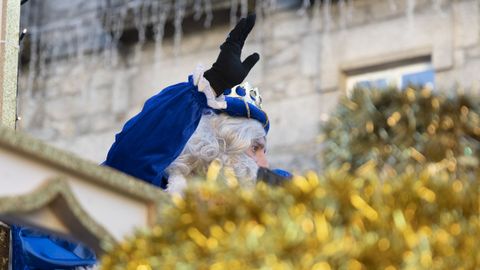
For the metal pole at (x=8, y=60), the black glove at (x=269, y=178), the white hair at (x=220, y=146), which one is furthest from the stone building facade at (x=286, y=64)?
the black glove at (x=269, y=178)

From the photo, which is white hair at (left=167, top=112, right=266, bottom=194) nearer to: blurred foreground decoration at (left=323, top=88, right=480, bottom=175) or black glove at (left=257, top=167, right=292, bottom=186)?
blurred foreground decoration at (left=323, top=88, right=480, bottom=175)

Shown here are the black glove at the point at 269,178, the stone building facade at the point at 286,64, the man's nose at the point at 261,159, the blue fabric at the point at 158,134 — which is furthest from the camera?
the stone building facade at the point at 286,64

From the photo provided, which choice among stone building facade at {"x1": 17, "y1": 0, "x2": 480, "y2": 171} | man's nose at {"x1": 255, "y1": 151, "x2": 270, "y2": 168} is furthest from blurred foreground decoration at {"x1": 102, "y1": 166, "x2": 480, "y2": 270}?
stone building facade at {"x1": 17, "y1": 0, "x2": 480, "y2": 171}

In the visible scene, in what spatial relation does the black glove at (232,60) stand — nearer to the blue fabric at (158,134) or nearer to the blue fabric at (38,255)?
the blue fabric at (158,134)

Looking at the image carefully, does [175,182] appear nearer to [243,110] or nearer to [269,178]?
[243,110]

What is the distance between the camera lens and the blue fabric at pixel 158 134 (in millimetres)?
3955

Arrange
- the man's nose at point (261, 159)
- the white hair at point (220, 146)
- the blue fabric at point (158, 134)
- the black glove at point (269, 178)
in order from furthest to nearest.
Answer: the man's nose at point (261, 159), the white hair at point (220, 146), the blue fabric at point (158, 134), the black glove at point (269, 178)

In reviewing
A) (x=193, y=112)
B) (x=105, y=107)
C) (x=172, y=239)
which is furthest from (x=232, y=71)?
(x=105, y=107)

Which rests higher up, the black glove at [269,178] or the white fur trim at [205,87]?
the black glove at [269,178]

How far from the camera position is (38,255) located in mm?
3848

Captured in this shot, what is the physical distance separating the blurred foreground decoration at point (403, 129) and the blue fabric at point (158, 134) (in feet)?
1.48

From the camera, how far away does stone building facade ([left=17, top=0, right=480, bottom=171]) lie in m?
8.30

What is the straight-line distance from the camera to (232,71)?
4.02 metres

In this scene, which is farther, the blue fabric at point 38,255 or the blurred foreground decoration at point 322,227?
the blue fabric at point 38,255
